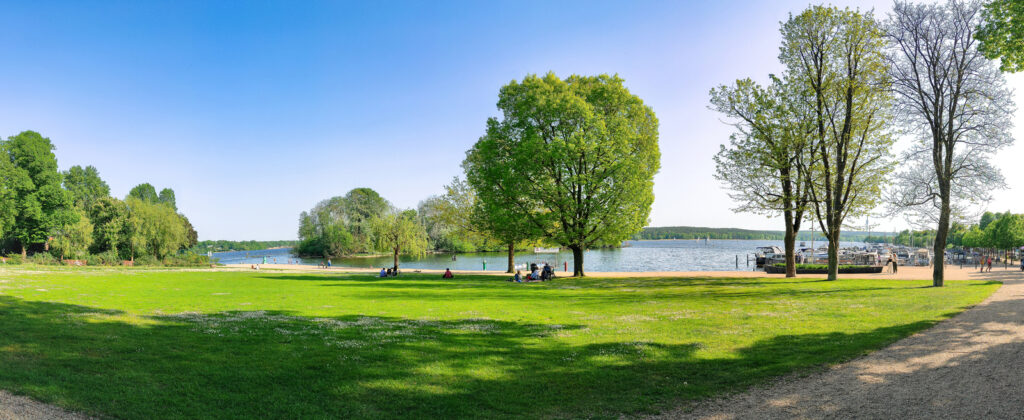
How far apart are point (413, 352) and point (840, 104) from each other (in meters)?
31.0

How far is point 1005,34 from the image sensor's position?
15.8 metres

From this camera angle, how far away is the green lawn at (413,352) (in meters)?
7.39

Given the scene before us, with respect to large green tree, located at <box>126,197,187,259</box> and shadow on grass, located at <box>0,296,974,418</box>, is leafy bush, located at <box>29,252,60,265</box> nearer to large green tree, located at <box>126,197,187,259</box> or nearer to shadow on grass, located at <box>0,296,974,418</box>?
large green tree, located at <box>126,197,187,259</box>

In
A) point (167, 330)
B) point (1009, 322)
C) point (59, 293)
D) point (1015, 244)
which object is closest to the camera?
point (167, 330)

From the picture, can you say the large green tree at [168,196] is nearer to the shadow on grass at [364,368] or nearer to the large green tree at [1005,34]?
the shadow on grass at [364,368]

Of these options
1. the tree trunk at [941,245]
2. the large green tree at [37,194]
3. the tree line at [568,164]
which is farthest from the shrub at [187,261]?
the tree trunk at [941,245]

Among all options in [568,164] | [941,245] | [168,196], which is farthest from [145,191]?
[941,245]

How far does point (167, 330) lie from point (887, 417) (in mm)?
14956

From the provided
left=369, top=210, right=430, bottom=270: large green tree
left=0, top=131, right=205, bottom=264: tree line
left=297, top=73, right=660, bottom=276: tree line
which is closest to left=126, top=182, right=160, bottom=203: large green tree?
left=0, top=131, right=205, bottom=264: tree line

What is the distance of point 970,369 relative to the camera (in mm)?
8602

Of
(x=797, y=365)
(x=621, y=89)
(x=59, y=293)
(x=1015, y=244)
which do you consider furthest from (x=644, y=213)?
(x=1015, y=244)

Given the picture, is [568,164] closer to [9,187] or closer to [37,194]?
[9,187]

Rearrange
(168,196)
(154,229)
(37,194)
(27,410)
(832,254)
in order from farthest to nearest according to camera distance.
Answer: (168,196), (37,194), (154,229), (832,254), (27,410)

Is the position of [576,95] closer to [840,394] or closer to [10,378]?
[840,394]
